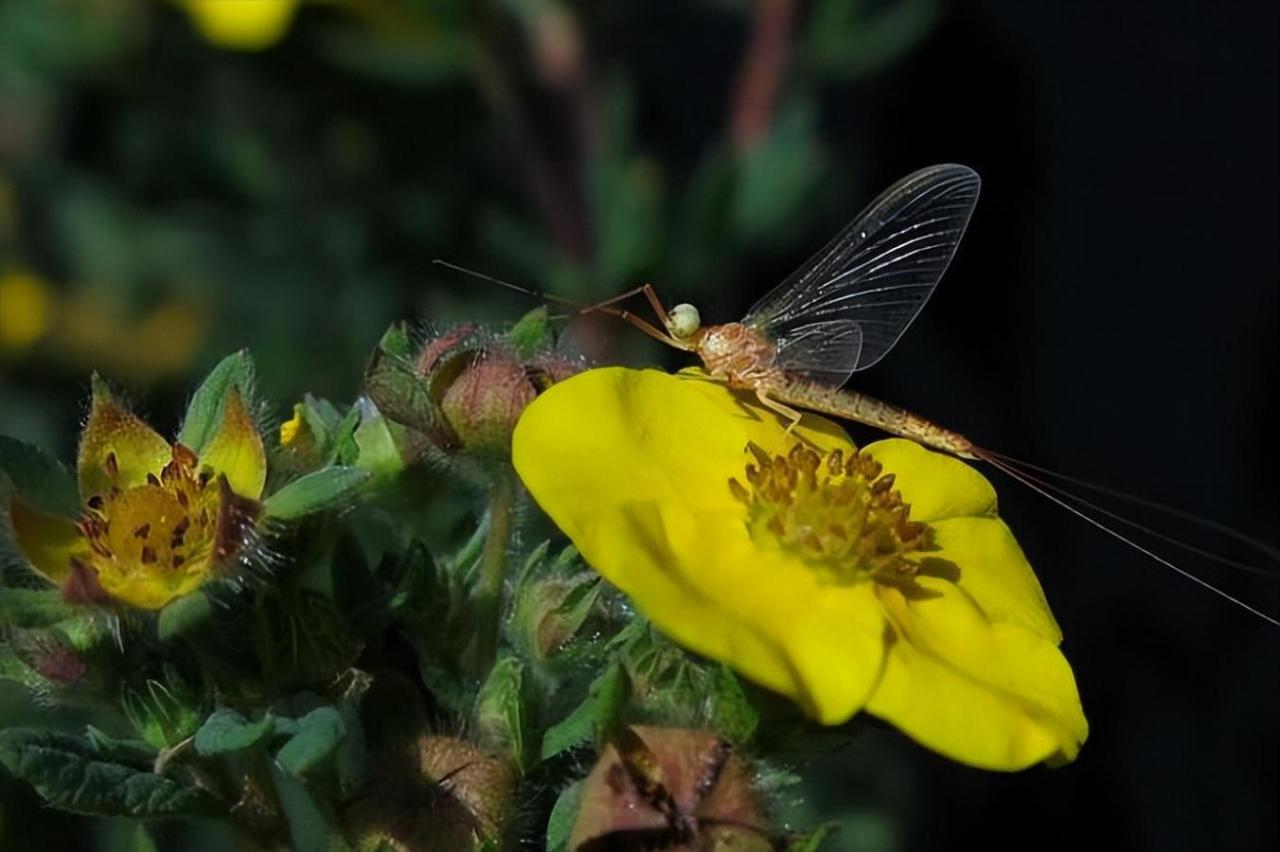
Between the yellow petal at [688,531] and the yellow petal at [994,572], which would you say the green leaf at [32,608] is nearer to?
the yellow petal at [688,531]

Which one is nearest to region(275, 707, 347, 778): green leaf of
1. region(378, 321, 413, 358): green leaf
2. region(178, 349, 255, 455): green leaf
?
region(178, 349, 255, 455): green leaf

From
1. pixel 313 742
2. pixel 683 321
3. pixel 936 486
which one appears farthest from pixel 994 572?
pixel 313 742

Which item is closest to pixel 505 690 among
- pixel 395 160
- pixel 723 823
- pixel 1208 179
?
pixel 723 823

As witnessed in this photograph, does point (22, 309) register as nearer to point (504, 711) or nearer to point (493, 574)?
point (493, 574)

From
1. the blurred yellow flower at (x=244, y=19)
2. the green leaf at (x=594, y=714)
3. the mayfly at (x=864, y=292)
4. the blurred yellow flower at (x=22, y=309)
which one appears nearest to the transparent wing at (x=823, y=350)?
the mayfly at (x=864, y=292)

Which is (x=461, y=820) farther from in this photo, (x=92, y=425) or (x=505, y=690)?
(x=92, y=425)

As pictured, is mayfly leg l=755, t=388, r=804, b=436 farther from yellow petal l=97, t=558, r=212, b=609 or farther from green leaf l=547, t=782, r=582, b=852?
yellow petal l=97, t=558, r=212, b=609
